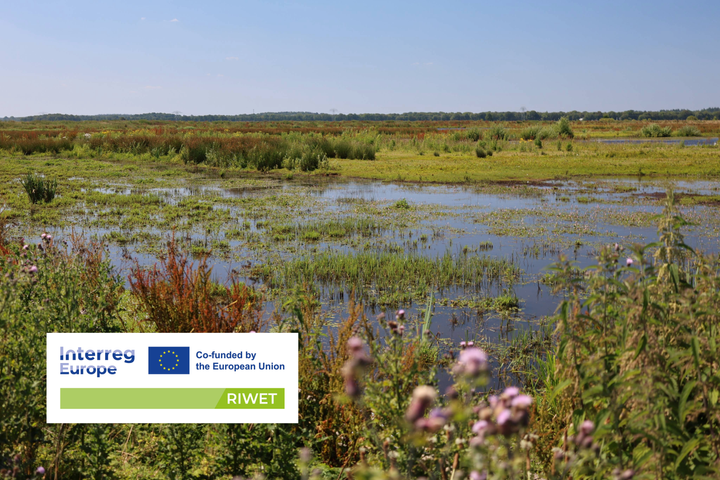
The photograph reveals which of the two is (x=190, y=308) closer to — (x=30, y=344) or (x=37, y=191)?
(x=30, y=344)

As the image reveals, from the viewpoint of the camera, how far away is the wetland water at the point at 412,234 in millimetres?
7188

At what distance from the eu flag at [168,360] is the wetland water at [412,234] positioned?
3.95ft

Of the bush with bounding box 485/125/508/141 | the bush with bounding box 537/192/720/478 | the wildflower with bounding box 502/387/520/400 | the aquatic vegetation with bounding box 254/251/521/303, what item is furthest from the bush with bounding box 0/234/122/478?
the bush with bounding box 485/125/508/141

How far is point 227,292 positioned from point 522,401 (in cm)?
609

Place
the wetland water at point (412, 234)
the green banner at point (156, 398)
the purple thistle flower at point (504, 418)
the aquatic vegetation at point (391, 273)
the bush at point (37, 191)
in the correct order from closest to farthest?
the purple thistle flower at point (504, 418), the green banner at point (156, 398), the wetland water at point (412, 234), the aquatic vegetation at point (391, 273), the bush at point (37, 191)

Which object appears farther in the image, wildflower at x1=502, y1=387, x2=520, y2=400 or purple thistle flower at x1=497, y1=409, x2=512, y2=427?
wildflower at x1=502, y1=387, x2=520, y2=400

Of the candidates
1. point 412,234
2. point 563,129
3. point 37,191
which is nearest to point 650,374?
point 412,234

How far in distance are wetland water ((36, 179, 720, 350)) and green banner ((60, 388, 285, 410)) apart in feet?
3.93

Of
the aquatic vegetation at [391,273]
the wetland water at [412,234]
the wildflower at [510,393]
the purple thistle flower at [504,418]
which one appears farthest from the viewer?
the aquatic vegetation at [391,273]

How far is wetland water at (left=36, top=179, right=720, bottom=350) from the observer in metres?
7.19

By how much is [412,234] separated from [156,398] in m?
8.78

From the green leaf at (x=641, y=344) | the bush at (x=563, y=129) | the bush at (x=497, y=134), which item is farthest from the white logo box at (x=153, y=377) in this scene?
the bush at (x=563, y=129)

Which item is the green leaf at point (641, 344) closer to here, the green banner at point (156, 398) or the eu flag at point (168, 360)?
the green banner at point (156, 398)

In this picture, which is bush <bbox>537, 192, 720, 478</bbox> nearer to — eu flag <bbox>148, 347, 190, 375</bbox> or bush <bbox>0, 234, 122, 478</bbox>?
eu flag <bbox>148, 347, 190, 375</bbox>
